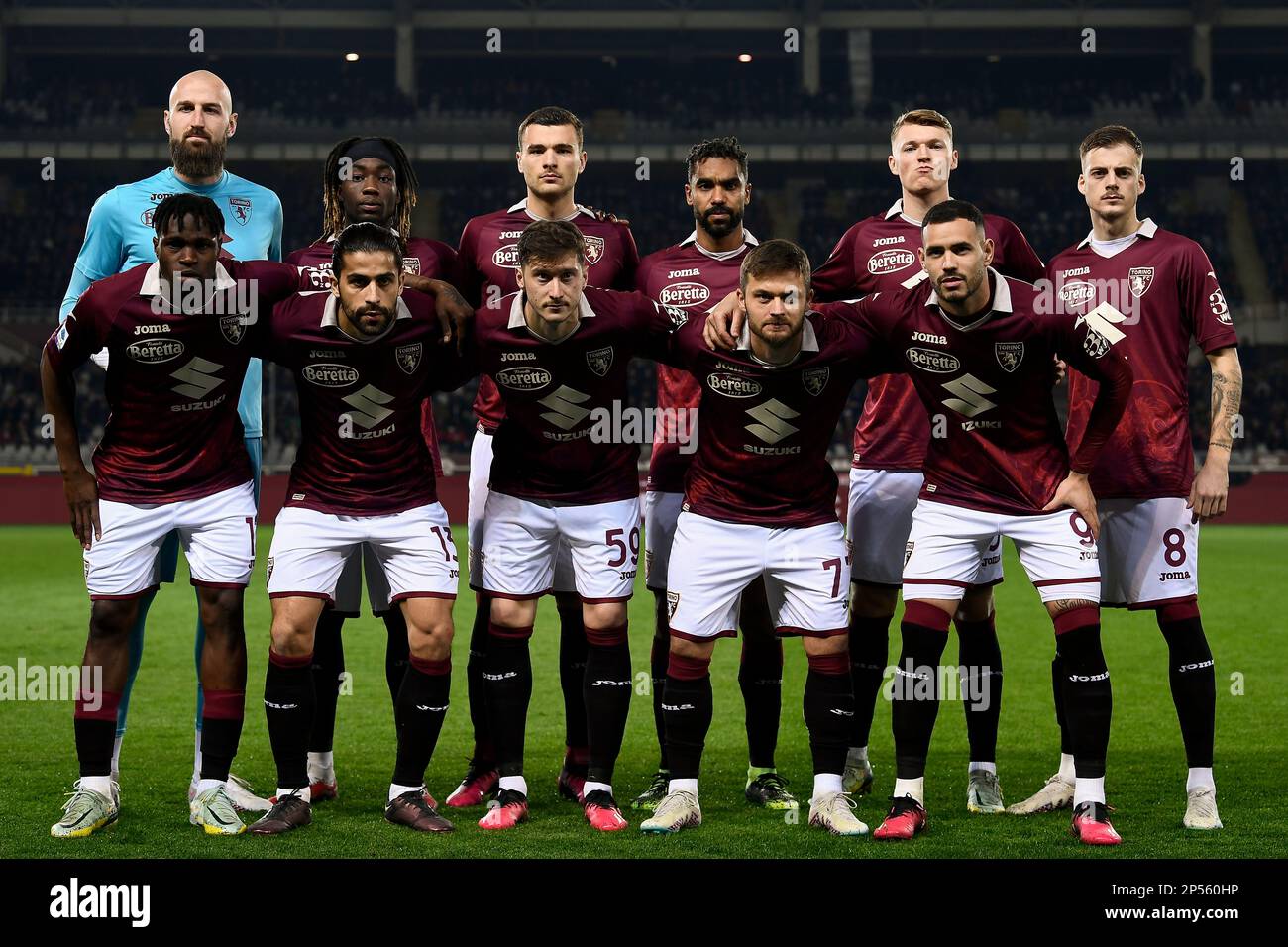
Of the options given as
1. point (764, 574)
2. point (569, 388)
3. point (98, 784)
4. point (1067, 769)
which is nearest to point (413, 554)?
point (569, 388)

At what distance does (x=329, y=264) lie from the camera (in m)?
5.80

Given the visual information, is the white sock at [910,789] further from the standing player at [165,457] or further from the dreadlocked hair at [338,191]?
the dreadlocked hair at [338,191]

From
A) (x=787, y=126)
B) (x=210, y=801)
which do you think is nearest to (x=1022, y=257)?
(x=210, y=801)

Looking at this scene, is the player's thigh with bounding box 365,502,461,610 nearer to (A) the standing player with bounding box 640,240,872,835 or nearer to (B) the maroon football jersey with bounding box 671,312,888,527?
(A) the standing player with bounding box 640,240,872,835

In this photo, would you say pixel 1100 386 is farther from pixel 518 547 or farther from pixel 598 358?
pixel 518 547

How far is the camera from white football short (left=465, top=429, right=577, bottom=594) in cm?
564

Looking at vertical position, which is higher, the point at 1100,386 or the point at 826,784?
the point at 1100,386

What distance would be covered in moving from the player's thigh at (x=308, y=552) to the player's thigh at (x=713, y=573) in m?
1.20

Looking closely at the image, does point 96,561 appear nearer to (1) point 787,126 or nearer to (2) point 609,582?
(2) point 609,582

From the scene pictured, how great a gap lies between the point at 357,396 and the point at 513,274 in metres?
0.96

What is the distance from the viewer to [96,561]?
524 cm

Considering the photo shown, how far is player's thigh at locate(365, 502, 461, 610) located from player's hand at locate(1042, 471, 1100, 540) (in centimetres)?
214

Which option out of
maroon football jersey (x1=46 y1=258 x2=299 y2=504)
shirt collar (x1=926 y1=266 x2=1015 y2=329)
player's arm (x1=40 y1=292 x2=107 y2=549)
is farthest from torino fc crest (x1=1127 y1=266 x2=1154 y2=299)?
player's arm (x1=40 y1=292 x2=107 y2=549)

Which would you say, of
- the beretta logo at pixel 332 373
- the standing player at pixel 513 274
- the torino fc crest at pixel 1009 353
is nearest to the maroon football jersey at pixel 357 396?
the beretta logo at pixel 332 373
